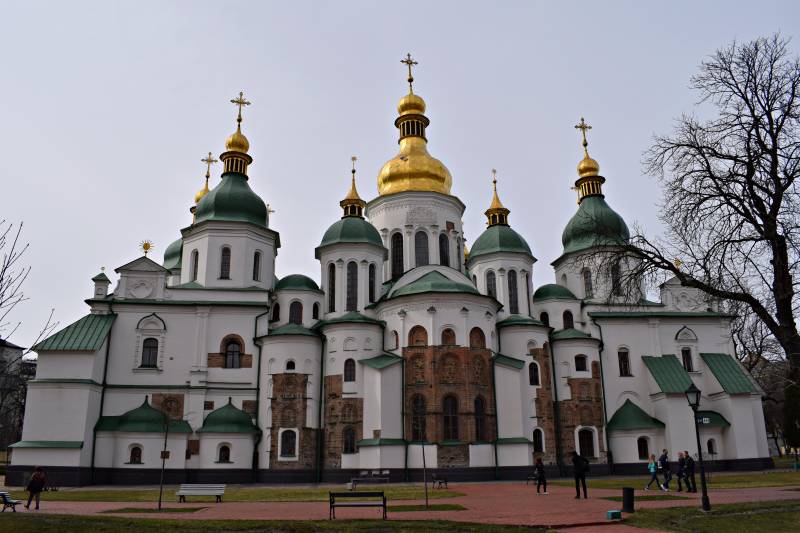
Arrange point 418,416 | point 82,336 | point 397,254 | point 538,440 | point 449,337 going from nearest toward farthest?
point 418,416 → point 449,337 → point 82,336 → point 538,440 → point 397,254

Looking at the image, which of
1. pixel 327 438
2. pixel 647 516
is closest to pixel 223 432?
pixel 327 438

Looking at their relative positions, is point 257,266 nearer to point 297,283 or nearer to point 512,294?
point 297,283

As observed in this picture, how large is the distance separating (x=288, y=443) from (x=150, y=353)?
9.31 meters

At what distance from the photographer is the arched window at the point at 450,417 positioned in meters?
33.3

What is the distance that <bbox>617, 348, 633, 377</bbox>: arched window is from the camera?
40.3 metres

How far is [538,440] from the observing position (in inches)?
1435

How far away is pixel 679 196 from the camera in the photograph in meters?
18.0

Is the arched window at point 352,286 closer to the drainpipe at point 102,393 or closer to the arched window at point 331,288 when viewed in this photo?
the arched window at point 331,288

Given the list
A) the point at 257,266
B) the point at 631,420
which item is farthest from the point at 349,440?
the point at 631,420

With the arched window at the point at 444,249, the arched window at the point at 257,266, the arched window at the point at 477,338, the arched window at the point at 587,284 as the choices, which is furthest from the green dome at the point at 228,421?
the arched window at the point at 587,284

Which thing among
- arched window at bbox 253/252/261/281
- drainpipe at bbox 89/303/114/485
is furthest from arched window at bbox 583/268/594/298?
drainpipe at bbox 89/303/114/485

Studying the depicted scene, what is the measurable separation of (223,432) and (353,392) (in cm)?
706

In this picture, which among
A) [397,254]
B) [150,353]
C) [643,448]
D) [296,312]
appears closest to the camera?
[150,353]

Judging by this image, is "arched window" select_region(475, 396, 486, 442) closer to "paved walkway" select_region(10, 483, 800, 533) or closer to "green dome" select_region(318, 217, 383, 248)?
"paved walkway" select_region(10, 483, 800, 533)
